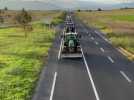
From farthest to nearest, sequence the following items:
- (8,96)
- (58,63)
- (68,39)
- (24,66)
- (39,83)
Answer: (68,39), (58,63), (24,66), (39,83), (8,96)

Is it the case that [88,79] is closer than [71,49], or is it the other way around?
[88,79]

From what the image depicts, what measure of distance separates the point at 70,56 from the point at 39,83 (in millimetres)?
9334

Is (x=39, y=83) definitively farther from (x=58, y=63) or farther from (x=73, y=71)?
(x=58, y=63)

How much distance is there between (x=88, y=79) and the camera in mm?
20781

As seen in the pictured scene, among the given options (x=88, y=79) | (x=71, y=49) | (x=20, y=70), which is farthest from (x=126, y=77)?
(x=71, y=49)

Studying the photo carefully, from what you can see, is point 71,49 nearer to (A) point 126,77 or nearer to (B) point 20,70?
(B) point 20,70

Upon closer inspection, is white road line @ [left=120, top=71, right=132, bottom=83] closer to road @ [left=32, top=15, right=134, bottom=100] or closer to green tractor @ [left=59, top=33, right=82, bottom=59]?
road @ [left=32, top=15, right=134, bottom=100]

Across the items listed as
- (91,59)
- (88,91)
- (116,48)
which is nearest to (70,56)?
(91,59)

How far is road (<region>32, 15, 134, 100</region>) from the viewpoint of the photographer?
16.9 meters

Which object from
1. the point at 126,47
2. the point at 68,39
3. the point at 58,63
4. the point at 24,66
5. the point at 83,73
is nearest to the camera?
the point at 83,73

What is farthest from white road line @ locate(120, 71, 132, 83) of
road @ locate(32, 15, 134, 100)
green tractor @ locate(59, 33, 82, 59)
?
green tractor @ locate(59, 33, 82, 59)

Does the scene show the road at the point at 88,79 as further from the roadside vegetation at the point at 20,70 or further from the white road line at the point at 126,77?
the roadside vegetation at the point at 20,70

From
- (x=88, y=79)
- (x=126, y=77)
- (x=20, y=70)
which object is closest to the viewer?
(x=88, y=79)

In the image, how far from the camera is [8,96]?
1667 cm
